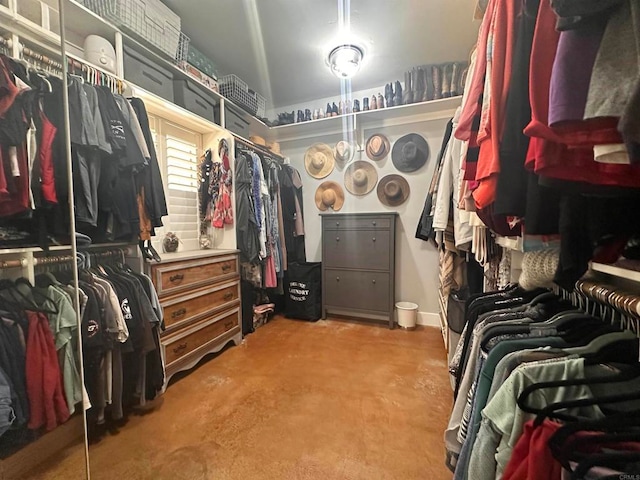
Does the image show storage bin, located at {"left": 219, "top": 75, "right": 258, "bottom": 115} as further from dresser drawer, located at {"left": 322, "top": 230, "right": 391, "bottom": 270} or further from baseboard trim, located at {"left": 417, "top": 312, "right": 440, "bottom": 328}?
baseboard trim, located at {"left": 417, "top": 312, "right": 440, "bottom": 328}

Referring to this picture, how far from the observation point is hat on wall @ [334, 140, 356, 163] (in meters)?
3.14

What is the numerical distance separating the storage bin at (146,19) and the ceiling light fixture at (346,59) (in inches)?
46.6

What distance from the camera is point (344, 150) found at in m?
3.14

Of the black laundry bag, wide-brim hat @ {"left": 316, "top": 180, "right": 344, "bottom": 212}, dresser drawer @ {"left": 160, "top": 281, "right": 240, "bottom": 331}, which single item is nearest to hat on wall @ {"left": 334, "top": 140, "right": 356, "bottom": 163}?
wide-brim hat @ {"left": 316, "top": 180, "right": 344, "bottom": 212}

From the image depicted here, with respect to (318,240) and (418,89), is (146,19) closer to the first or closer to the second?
(418,89)

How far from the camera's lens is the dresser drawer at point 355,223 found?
→ 2.76 m

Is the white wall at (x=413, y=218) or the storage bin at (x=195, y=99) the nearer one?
the storage bin at (x=195, y=99)

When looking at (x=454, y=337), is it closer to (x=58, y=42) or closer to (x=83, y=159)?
(x=83, y=159)

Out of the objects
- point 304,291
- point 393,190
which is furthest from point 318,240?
point 393,190

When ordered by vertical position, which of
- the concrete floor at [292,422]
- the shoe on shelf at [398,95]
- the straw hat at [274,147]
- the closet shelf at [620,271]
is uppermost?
the shoe on shelf at [398,95]

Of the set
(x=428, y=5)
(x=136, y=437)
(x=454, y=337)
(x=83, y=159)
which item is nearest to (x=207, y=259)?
(x=83, y=159)

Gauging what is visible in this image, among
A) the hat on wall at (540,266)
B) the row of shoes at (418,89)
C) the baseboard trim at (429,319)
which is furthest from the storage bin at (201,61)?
the baseboard trim at (429,319)

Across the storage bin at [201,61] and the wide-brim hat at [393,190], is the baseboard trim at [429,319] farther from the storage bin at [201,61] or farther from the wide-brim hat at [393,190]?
the storage bin at [201,61]

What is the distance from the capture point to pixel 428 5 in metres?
1.92
